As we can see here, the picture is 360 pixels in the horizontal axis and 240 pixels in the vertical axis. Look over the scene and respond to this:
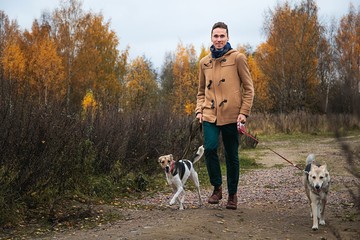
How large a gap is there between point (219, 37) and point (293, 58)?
2994cm

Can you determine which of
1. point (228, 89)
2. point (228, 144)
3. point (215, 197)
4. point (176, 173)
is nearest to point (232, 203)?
point (215, 197)

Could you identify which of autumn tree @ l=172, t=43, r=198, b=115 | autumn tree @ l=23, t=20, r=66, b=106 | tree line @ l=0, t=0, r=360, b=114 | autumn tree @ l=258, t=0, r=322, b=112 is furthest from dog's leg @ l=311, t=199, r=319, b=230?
autumn tree @ l=258, t=0, r=322, b=112

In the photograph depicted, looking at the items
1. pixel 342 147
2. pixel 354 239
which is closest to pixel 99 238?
pixel 354 239

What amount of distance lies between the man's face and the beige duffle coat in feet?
0.50

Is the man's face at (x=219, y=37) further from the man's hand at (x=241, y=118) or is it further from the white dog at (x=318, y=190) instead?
the white dog at (x=318, y=190)

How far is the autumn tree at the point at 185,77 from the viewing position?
33378mm

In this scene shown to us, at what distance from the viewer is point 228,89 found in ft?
20.2

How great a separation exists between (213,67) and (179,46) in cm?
4146

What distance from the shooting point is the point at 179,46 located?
1858 inches

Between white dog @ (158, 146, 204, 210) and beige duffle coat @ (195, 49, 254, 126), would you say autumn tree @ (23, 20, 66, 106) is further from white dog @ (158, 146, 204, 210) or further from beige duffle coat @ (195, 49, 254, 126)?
beige duffle coat @ (195, 49, 254, 126)

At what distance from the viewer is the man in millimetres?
6121

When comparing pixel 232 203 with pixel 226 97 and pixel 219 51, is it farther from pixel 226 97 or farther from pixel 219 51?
pixel 219 51

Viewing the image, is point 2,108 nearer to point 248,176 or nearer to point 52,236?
point 52,236

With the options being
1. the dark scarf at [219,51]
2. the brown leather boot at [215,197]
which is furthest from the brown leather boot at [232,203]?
the dark scarf at [219,51]
